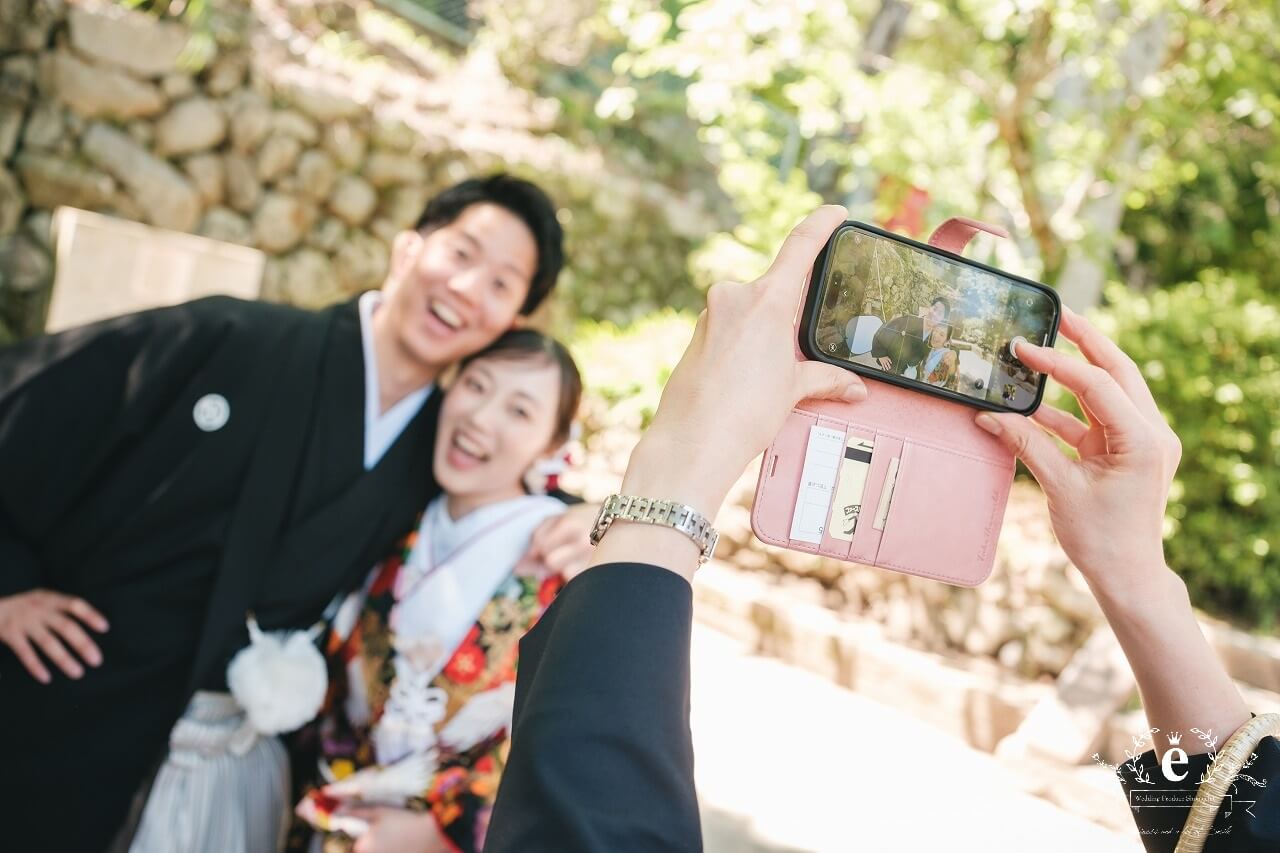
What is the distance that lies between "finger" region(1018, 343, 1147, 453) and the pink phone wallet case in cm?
12

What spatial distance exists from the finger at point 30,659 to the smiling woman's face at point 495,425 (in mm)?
836

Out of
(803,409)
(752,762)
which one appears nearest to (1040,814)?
(752,762)

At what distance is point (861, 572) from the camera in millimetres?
5473

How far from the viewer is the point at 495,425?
1.94 meters

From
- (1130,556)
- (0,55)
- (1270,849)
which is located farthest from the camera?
(0,55)

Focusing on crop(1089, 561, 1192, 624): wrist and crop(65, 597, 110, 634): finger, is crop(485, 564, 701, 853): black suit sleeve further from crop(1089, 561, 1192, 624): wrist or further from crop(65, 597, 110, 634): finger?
crop(65, 597, 110, 634): finger

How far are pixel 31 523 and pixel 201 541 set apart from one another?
356 mm

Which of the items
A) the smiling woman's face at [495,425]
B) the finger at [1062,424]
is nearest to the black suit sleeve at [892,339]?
the finger at [1062,424]

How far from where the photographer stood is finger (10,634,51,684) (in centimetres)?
177

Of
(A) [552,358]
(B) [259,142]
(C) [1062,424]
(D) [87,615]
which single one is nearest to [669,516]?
(C) [1062,424]

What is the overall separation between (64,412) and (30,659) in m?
0.49

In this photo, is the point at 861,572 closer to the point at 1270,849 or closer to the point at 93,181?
the point at 1270,849

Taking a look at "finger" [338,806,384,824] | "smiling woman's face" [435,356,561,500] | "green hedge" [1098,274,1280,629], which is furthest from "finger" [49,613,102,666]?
"green hedge" [1098,274,1280,629]

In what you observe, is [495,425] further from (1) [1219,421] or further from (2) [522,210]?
(1) [1219,421]
